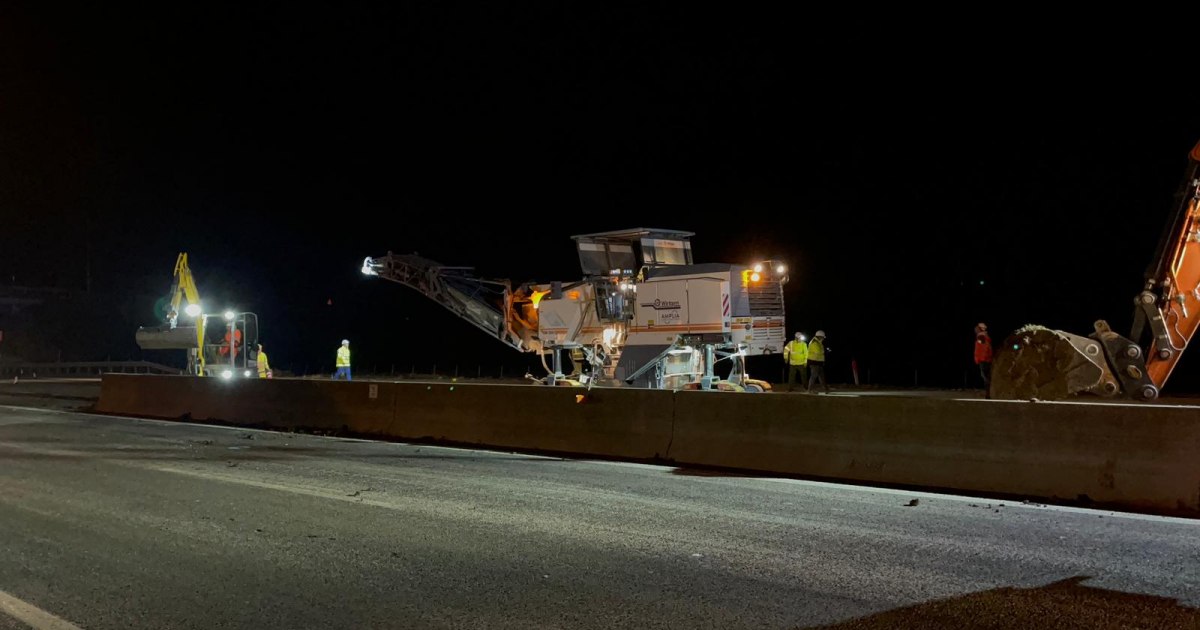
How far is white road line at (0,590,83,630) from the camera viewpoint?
5273mm

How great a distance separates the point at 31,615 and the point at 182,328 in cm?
2351

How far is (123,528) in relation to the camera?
7.99 meters

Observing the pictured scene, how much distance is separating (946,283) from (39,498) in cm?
4252

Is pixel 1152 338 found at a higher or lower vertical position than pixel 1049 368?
higher

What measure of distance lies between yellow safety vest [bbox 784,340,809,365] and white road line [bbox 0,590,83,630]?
18.6 m

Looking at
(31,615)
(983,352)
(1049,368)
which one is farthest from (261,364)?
(31,615)

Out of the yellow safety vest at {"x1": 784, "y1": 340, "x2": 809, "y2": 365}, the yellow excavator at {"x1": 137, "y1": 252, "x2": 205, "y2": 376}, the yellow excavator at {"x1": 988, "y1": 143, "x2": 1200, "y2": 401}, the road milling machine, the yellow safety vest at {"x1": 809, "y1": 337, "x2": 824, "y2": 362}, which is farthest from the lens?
the yellow excavator at {"x1": 137, "y1": 252, "x2": 205, "y2": 376}

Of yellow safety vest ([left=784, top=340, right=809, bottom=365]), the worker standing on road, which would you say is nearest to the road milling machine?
yellow safety vest ([left=784, top=340, right=809, bottom=365])

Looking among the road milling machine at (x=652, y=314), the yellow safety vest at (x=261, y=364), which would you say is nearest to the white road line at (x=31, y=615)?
the road milling machine at (x=652, y=314)

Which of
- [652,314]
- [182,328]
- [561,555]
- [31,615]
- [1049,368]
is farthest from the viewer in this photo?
[182,328]

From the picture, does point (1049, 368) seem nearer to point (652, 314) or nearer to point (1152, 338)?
point (1152, 338)

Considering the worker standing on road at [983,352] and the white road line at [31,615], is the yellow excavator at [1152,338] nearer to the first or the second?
the worker standing on road at [983,352]

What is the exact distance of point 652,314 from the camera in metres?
18.3

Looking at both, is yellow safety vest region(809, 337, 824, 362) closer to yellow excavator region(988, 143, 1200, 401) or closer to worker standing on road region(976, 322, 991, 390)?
worker standing on road region(976, 322, 991, 390)
